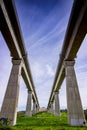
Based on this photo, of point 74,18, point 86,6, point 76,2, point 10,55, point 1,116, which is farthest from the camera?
point 10,55

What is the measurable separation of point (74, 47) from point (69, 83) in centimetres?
537

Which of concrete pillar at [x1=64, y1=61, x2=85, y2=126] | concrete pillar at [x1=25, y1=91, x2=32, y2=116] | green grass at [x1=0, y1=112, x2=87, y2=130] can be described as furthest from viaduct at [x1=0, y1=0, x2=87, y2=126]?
concrete pillar at [x1=25, y1=91, x2=32, y2=116]

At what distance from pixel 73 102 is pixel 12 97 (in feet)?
27.9

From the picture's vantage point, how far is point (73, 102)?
1822 centimetres

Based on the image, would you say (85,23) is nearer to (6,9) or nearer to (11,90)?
(6,9)

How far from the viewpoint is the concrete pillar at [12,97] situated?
55.4 feet

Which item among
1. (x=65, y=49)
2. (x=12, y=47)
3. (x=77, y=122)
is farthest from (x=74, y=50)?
(x=77, y=122)

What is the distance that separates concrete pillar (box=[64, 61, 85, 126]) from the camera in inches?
667

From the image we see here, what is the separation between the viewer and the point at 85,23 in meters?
13.6

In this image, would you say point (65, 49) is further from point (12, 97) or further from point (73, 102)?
point (12, 97)

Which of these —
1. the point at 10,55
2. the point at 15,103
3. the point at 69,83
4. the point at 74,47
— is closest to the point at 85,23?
the point at 74,47

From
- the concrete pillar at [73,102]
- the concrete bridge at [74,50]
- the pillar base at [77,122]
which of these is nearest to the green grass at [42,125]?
the pillar base at [77,122]

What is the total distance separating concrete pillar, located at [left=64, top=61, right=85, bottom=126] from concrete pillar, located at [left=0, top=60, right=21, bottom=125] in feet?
24.1

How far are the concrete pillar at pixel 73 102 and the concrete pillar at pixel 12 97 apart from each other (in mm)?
7361
